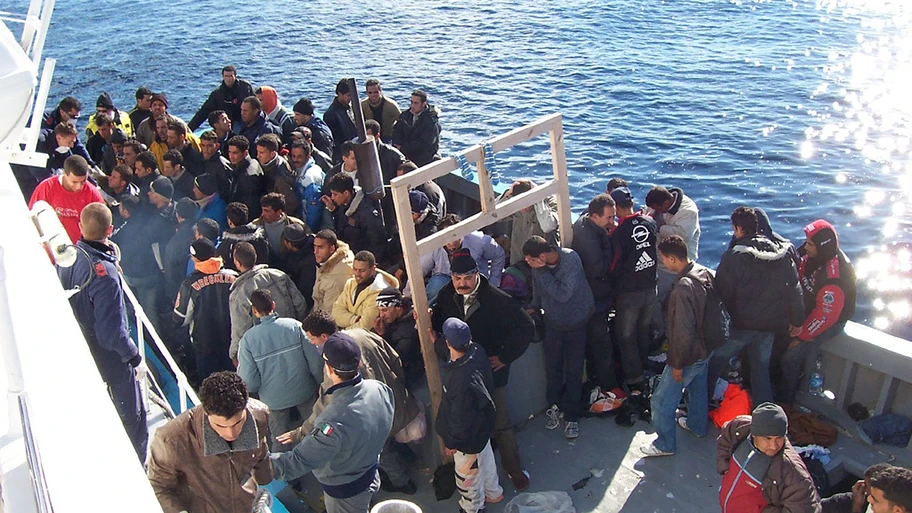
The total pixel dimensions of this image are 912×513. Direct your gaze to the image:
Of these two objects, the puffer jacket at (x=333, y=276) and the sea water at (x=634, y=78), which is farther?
the sea water at (x=634, y=78)

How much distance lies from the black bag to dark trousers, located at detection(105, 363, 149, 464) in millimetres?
2347

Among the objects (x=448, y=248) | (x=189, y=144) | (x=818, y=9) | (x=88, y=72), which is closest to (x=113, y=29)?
(x=88, y=72)

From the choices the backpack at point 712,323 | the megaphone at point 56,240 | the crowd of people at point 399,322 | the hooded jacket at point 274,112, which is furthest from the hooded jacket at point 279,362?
the hooded jacket at point 274,112

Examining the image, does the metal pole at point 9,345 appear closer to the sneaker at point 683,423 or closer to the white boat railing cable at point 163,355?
the white boat railing cable at point 163,355

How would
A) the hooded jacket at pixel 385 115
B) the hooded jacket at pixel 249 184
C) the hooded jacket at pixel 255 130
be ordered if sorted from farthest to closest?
the hooded jacket at pixel 385 115 → the hooded jacket at pixel 255 130 → the hooded jacket at pixel 249 184

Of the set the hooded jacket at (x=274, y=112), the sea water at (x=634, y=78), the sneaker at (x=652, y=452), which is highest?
the hooded jacket at (x=274, y=112)

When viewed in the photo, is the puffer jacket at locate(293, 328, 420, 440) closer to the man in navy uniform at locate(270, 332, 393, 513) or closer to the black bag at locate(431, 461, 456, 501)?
the man in navy uniform at locate(270, 332, 393, 513)

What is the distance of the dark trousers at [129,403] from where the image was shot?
6141 mm

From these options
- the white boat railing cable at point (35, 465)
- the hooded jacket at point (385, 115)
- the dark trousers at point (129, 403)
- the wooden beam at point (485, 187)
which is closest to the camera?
the white boat railing cable at point (35, 465)

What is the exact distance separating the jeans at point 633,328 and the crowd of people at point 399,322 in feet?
0.07

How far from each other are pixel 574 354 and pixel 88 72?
2529cm

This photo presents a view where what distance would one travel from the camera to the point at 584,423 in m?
7.01

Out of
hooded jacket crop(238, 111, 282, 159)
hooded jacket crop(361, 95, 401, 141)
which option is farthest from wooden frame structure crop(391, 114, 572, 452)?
hooded jacket crop(361, 95, 401, 141)

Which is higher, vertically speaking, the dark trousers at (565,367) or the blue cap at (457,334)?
the blue cap at (457,334)
